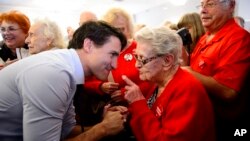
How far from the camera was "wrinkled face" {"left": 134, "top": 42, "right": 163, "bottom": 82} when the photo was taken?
54.2 inches

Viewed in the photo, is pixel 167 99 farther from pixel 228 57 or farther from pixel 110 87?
pixel 110 87

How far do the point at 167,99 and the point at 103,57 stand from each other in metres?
0.38

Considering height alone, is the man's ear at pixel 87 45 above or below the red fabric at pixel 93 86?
above

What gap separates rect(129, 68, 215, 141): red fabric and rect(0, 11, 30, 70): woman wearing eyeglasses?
172cm

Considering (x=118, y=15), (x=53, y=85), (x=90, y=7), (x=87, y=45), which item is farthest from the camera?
(x=90, y=7)

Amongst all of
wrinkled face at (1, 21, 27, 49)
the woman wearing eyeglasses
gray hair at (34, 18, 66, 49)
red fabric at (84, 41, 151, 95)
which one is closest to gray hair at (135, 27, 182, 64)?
red fabric at (84, 41, 151, 95)

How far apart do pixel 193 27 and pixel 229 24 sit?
0.71 metres

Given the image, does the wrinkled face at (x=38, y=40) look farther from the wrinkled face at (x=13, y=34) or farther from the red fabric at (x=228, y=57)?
→ the red fabric at (x=228, y=57)

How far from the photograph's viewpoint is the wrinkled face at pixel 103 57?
1.33 meters

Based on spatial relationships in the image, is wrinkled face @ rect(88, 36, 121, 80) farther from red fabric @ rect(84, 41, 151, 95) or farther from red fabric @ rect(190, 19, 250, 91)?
red fabric @ rect(190, 19, 250, 91)

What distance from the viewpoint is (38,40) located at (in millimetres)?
2297

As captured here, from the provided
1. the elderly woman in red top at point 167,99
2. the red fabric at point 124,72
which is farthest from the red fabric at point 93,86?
the elderly woman in red top at point 167,99

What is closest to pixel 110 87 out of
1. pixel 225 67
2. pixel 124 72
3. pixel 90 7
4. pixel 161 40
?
pixel 124 72

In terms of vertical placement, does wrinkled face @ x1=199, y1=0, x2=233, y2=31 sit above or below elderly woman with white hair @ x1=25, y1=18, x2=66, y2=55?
above
